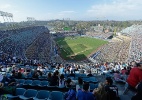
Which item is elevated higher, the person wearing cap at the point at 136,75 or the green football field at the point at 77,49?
the person wearing cap at the point at 136,75

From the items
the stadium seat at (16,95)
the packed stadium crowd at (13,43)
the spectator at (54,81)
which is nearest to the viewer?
the stadium seat at (16,95)

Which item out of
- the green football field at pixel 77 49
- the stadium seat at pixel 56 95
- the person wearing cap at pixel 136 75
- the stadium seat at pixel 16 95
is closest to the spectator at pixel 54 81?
the stadium seat at pixel 16 95

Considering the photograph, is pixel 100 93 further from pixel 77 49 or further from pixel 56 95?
pixel 77 49

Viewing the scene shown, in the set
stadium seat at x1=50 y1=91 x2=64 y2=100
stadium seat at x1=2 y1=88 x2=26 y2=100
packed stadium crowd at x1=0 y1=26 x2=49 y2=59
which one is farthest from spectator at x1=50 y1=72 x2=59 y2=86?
packed stadium crowd at x1=0 y1=26 x2=49 y2=59

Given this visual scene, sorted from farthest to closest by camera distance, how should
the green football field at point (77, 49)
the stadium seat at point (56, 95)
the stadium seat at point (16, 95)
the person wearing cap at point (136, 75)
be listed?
the green football field at point (77, 49), the stadium seat at point (16, 95), the stadium seat at point (56, 95), the person wearing cap at point (136, 75)

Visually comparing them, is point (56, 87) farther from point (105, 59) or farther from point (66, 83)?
point (105, 59)

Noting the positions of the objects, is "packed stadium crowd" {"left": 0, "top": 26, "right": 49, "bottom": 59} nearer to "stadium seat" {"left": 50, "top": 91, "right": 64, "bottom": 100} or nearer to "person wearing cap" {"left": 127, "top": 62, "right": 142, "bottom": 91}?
"stadium seat" {"left": 50, "top": 91, "right": 64, "bottom": 100}

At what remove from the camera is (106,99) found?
23.0 feet

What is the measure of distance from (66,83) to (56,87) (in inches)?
21.7

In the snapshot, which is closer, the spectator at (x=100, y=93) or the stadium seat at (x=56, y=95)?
the spectator at (x=100, y=93)

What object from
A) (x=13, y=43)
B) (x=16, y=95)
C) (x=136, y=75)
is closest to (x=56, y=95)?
(x=16, y=95)

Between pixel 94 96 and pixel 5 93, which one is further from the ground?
pixel 94 96

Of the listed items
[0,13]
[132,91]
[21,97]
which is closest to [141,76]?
[132,91]

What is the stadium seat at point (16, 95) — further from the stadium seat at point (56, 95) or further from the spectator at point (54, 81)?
the spectator at point (54, 81)
